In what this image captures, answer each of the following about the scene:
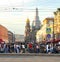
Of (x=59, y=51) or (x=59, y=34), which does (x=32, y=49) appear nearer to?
(x=59, y=51)

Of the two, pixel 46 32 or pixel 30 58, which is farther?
pixel 46 32

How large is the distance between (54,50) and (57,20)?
289 feet

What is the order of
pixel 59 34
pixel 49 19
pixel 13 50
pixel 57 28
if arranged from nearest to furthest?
pixel 13 50 < pixel 59 34 < pixel 57 28 < pixel 49 19

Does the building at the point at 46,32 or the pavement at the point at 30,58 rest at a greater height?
the building at the point at 46,32

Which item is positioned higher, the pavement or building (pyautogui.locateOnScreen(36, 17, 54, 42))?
building (pyautogui.locateOnScreen(36, 17, 54, 42))

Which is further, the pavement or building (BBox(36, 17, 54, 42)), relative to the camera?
building (BBox(36, 17, 54, 42))

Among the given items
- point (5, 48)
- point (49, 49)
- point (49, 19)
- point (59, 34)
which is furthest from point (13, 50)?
point (49, 19)

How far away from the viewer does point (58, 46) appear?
41.5 metres

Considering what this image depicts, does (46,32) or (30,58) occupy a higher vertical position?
(46,32)

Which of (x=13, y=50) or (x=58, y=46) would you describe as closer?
(x=58, y=46)

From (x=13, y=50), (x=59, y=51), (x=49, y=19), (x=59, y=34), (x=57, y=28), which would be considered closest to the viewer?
(x=59, y=51)

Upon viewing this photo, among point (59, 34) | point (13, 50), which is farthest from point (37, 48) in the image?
point (59, 34)

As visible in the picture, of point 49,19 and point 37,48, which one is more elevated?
point 49,19

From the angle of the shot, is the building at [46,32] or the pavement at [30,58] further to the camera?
the building at [46,32]
